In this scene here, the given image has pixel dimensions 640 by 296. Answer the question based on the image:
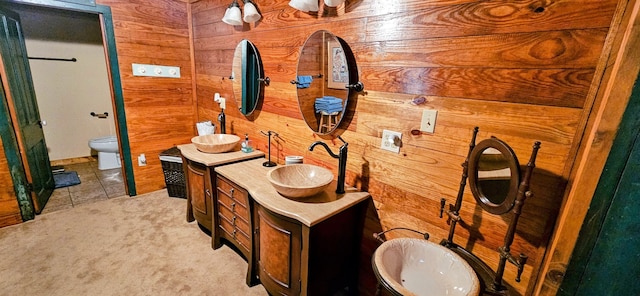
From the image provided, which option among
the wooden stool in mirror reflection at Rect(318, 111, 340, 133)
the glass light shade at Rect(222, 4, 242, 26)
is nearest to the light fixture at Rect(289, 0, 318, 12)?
the wooden stool in mirror reflection at Rect(318, 111, 340, 133)

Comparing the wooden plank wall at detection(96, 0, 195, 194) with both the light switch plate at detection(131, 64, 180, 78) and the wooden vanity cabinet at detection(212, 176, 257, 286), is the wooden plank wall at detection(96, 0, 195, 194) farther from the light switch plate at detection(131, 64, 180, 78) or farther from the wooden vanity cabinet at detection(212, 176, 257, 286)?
the wooden vanity cabinet at detection(212, 176, 257, 286)

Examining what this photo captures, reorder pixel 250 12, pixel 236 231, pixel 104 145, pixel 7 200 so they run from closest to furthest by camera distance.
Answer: pixel 236 231
pixel 250 12
pixel 7 200
pixel 104 145

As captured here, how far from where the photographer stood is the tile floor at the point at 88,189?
2.69m

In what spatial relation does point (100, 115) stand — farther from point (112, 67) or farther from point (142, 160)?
point (112, 67)

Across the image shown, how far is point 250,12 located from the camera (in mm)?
1972

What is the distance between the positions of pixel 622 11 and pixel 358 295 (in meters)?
1.80

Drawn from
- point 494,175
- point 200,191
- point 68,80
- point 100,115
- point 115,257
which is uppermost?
point 68,80

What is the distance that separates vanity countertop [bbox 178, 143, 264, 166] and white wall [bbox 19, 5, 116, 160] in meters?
2.58

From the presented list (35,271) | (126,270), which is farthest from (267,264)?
(35,271)

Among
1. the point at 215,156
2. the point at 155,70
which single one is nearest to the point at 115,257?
the point at 215,156

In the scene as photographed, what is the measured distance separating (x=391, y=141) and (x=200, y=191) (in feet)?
5.33

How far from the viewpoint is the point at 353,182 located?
1.62m

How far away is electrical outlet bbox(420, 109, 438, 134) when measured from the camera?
1.20m

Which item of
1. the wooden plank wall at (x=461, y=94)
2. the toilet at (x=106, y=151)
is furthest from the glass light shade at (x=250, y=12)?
the toilet at (x=106, y=151)
